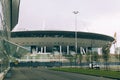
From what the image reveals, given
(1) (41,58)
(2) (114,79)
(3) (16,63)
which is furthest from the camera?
(1) (41,58)

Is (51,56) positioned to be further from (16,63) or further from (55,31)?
(16,63)

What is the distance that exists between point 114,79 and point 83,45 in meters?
152

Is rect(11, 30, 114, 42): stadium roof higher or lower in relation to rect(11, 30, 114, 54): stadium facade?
higher

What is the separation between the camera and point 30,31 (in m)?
184

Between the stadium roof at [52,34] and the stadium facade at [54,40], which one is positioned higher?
the stadium roof at [52,34]

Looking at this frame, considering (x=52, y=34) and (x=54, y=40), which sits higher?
(x=52, y=34)

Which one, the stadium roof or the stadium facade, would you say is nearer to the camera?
the stadium roof

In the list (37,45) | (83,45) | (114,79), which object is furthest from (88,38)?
(114,79)

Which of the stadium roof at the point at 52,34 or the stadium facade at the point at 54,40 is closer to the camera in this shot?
the stadium roof at the point at 52,34

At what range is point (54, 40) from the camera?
18300cm

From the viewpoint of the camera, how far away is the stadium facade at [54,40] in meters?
184

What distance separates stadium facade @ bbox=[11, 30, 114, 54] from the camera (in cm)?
18388

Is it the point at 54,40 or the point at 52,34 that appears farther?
the point at 52,34

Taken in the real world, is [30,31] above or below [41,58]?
above
